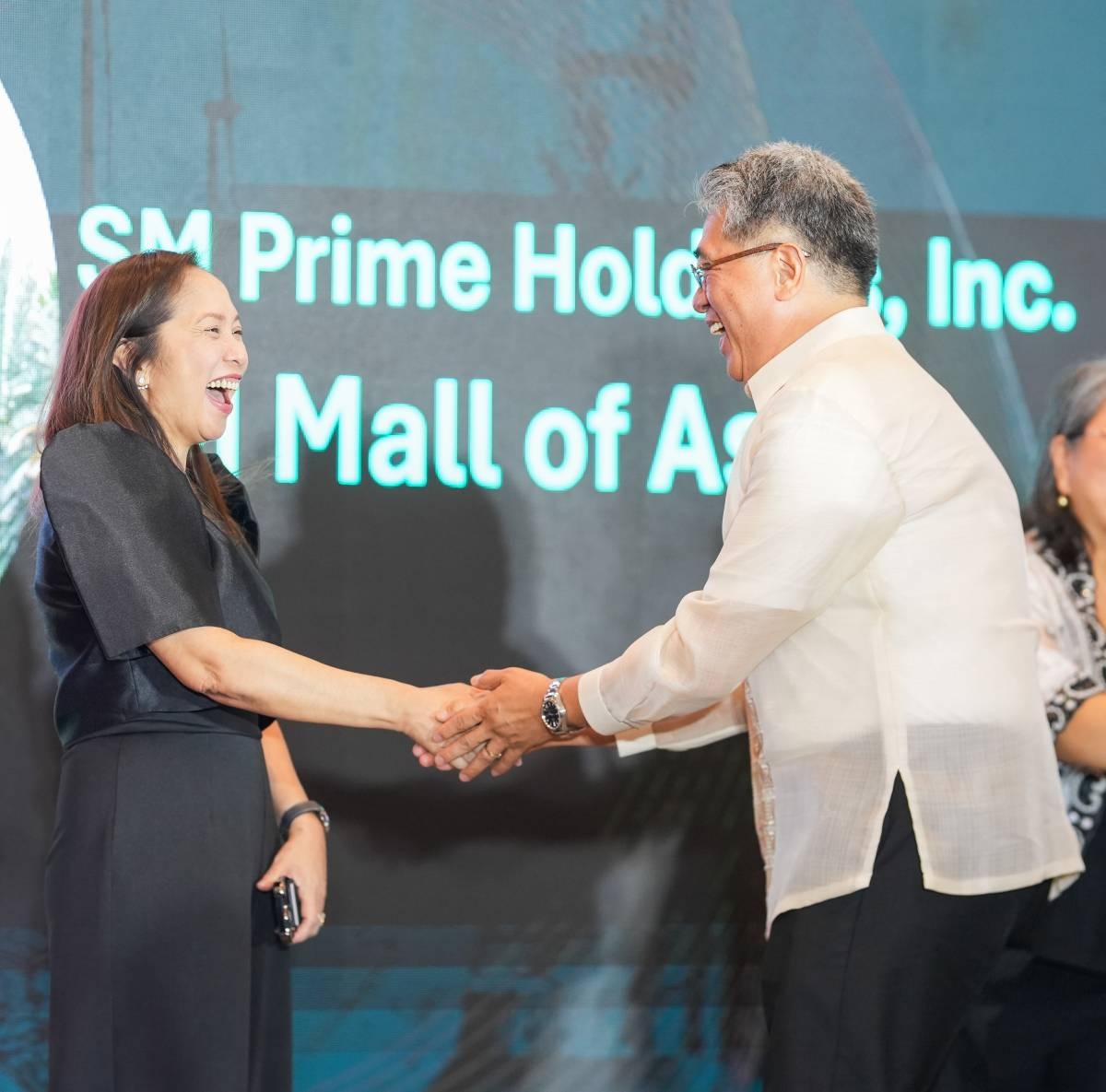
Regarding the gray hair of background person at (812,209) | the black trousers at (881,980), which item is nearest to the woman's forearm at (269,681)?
the black trousers at (881,980)

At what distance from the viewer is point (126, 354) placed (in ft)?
6.22

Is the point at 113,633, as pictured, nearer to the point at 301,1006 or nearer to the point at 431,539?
the point at 431,539

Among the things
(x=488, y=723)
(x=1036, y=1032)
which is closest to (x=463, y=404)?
(x=488, y=723)

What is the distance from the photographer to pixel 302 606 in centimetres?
293

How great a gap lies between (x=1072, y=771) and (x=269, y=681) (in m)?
1.22

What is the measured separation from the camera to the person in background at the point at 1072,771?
2.02 m

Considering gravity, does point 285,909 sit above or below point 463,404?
below

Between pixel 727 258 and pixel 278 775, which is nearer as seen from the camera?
pixel 727 258

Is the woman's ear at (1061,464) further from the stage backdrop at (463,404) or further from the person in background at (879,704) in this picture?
the stage backdrop at (463,404)

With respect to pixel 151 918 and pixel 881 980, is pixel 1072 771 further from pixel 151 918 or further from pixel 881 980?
pixel 151 918

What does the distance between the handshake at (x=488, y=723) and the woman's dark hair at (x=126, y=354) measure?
0.39 metres

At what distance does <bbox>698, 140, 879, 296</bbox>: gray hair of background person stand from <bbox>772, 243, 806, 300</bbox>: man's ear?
0.02 metres

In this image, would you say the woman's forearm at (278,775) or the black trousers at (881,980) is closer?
the black trousers at (881,980)

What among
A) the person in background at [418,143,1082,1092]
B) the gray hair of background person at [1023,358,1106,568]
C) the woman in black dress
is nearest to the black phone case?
the woman in black dress
